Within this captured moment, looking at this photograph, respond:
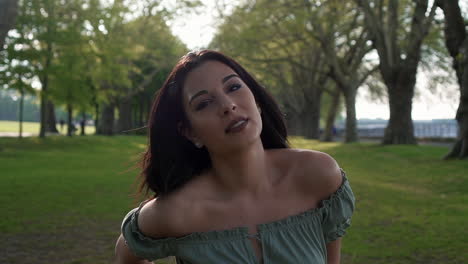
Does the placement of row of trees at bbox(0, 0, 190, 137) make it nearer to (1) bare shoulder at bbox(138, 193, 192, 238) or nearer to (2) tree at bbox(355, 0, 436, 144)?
(2) tree at bbox(355, 0, 436, 144)

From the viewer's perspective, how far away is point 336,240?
7.71 feet

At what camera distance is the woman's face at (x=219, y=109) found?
83.4 inches

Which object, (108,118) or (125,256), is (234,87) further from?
(108,118)

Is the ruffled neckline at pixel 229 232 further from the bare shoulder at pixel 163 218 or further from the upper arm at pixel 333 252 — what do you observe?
the upper arm at pixel 333 252

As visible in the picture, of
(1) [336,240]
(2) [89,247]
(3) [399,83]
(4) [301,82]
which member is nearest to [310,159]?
(1) [336,240]

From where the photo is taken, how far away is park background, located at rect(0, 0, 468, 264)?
673 cm

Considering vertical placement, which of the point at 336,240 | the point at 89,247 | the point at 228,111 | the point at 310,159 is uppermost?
the point at 228,111

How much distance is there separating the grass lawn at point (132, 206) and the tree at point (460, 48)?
95 centimetres

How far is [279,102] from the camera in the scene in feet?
45.7

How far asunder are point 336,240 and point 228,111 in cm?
74

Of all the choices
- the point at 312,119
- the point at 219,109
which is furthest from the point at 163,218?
the point at 312,119

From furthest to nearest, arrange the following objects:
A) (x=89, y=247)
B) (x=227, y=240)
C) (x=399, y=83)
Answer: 1. (x=399, y=83)
2. (x=89, y=247)
3. (x=227, y=240)

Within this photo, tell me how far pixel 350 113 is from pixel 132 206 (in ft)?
75.6

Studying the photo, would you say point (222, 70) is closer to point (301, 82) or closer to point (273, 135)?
point (273, 135)
